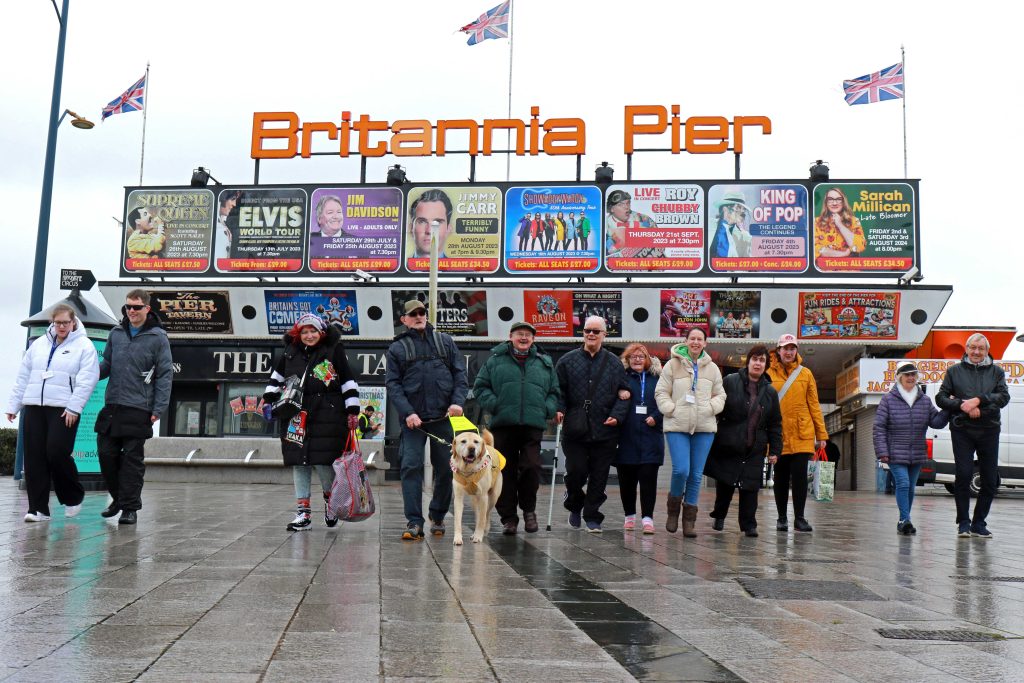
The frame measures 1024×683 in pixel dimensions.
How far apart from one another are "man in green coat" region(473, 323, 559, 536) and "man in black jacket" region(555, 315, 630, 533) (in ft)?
1.27

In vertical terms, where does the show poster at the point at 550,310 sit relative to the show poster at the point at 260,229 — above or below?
below

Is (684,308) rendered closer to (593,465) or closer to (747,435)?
(747,435)

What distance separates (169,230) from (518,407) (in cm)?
2501

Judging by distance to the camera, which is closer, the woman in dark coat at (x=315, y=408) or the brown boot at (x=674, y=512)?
the woman in dark coat at (x=315, y=408)

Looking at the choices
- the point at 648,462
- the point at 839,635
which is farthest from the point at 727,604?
the point at 648,462

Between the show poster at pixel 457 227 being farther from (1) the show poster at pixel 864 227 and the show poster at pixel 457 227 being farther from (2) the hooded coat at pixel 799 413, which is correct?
(2) the hooded coat at pixel 799 413

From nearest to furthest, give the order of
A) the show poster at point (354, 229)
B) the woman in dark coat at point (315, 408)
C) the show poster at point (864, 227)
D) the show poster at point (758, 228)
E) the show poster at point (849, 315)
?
the woman in dark coat at point (315, 408) < the show poster at point (864, 227) < the show poster at point (758, 228) < the show poster at point (849, 315) < the show poster at point (354, 229)

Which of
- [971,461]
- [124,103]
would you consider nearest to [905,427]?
[971,461]

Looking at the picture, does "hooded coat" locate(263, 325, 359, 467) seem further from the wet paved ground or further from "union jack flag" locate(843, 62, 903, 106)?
"union jack flag" locate(843, 62, 903, 106)

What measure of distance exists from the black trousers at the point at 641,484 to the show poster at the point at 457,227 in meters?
19.8

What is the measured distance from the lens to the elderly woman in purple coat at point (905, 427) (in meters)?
11.1

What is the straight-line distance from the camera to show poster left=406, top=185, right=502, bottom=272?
30188mm

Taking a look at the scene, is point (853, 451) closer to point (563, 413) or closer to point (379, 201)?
point (379, 201)

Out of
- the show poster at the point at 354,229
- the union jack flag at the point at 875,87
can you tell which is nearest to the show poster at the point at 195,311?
the show poster at the point at 354,229
